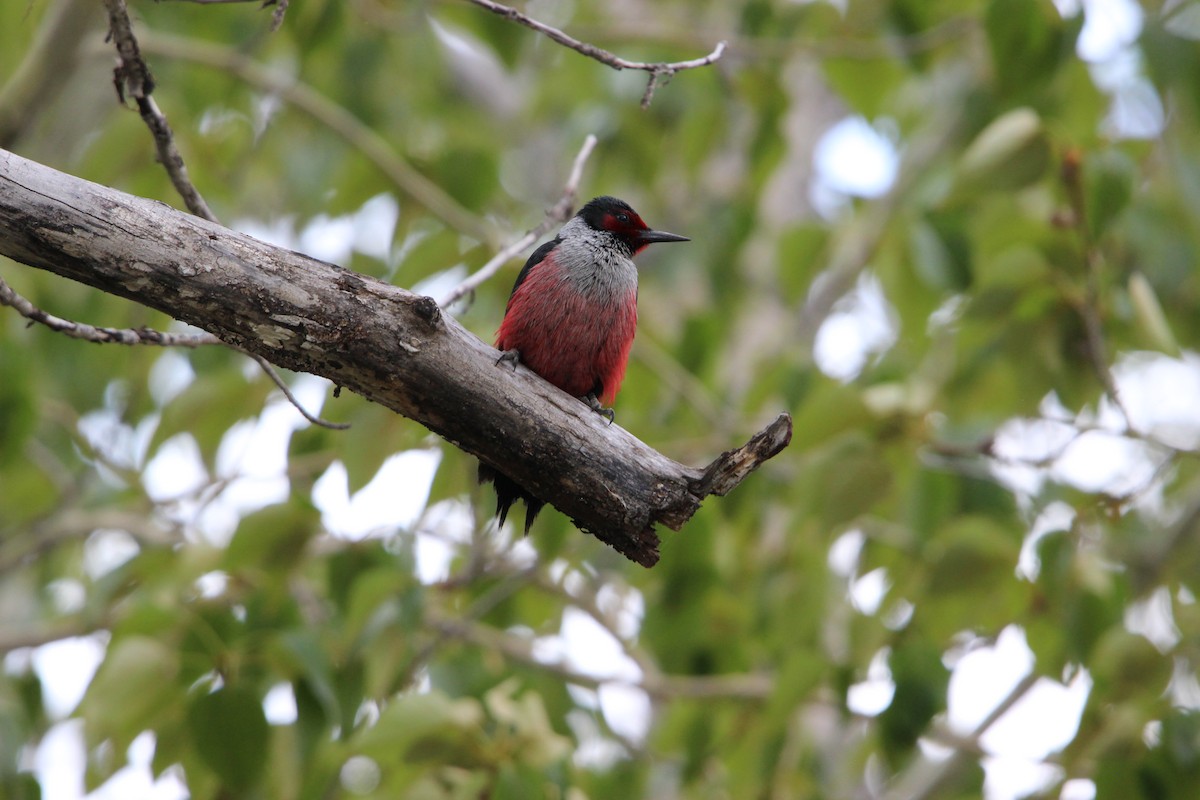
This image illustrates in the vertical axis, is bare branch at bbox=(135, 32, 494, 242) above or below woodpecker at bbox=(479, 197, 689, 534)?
above

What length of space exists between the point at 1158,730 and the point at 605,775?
2163mm

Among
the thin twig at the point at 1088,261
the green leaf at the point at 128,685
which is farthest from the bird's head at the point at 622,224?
the green leaf at the point at 128,685

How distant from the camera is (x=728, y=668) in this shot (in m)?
4.83

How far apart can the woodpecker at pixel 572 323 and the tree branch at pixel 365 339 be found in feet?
2.69

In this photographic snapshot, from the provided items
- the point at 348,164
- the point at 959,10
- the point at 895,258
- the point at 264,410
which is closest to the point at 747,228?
the point at 895,258

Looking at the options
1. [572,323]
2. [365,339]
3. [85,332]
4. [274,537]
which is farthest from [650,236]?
[85,332]

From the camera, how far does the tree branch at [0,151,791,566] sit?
233 centimetres

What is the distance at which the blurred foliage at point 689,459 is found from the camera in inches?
146

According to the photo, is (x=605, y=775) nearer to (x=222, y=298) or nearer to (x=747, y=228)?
(x=747, y=228)

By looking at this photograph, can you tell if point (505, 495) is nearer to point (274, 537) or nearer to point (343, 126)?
point (274, 537)

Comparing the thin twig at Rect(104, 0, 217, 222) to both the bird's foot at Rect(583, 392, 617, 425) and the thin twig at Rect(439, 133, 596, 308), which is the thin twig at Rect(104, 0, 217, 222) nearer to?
the thin twig at Rect(439, 133, 596, 308)

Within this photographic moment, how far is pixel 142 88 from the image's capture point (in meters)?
2.87

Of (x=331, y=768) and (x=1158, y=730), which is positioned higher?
(x=1158, y=730)

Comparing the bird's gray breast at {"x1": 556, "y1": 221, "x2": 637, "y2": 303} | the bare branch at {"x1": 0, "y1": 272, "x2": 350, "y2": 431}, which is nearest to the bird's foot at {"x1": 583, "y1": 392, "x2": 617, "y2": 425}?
the bird's gray breast at {"x1": 556, "y1": 221, "x2": 637, "y2": 303}
